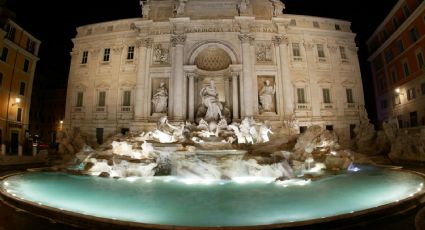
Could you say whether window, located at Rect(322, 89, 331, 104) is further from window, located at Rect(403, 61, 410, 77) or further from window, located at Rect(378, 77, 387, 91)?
window, located at Rect(378, 77, 387, 91)

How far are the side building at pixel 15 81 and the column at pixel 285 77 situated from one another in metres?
23.5

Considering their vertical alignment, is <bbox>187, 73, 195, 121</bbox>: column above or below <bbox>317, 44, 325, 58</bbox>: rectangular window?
below

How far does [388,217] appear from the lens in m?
4.65

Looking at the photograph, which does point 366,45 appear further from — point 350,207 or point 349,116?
point 350,207

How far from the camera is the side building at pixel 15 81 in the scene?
21688mm

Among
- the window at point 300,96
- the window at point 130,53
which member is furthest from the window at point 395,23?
the window at point 130,53

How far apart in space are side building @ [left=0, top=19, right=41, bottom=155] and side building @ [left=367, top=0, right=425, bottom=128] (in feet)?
108

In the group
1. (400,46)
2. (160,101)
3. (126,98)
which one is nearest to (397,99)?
(400,46)

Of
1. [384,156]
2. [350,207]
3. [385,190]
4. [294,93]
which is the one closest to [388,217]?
[350,207]

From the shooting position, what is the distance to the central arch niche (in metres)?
20.6

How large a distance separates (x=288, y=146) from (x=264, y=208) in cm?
812

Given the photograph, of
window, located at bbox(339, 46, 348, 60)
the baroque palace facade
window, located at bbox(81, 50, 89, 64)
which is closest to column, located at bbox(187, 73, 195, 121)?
the baroque palace facade

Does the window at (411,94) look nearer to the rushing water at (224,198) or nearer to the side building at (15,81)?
the rushing water at (224,198)

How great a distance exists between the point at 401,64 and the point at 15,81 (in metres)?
38.1
